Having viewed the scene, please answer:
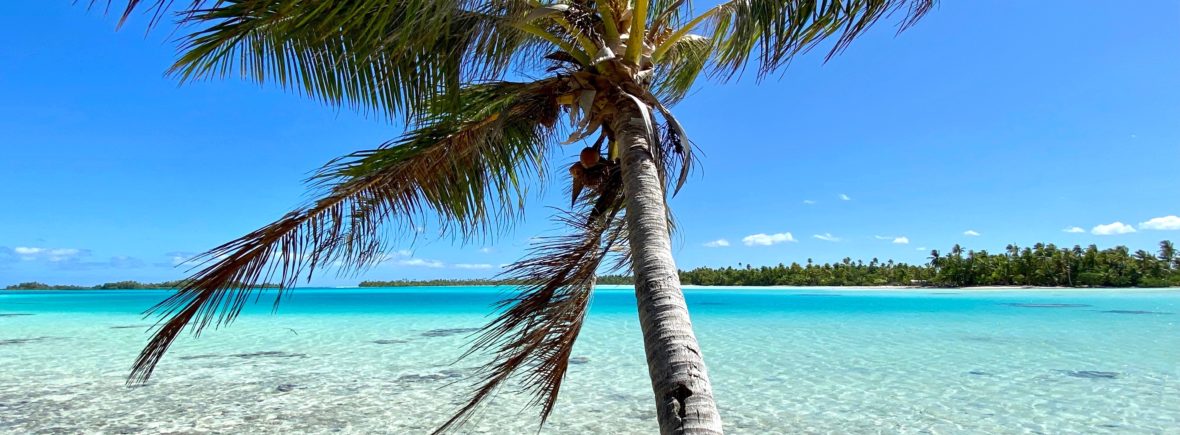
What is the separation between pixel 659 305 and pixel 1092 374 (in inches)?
361

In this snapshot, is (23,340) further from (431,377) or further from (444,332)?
(431,377)

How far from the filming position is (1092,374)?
28.2 ft

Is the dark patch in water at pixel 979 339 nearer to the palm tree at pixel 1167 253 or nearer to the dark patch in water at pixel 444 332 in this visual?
the dark patch in water at pixel 444 332

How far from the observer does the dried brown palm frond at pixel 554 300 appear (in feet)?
10.8

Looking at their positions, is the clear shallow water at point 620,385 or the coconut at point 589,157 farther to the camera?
the clear shallow water at point 620,385

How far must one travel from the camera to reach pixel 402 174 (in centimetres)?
367

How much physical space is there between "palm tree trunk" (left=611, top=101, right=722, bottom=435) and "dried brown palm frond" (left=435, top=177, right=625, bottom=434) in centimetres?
71

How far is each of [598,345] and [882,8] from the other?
10.4 metres

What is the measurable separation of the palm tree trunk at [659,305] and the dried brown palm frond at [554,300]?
71 centimetres

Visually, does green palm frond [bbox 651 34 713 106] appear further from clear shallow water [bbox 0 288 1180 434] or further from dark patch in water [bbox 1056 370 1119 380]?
dark patch in water [bbox 1056 370 1119 380]

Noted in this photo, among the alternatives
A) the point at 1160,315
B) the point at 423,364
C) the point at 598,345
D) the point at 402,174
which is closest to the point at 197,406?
the point at 423,364

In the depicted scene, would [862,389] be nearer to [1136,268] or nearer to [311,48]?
[311,48]

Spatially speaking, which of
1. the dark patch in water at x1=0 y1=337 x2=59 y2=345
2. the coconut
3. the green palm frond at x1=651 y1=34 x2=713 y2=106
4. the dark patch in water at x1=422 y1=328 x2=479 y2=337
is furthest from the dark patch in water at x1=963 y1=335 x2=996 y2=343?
the dark patch in water at x1=0 y1=337 x2=59 y2=345

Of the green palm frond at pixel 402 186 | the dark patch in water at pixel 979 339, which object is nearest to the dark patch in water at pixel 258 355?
the green palm frond at pixel 402 186
